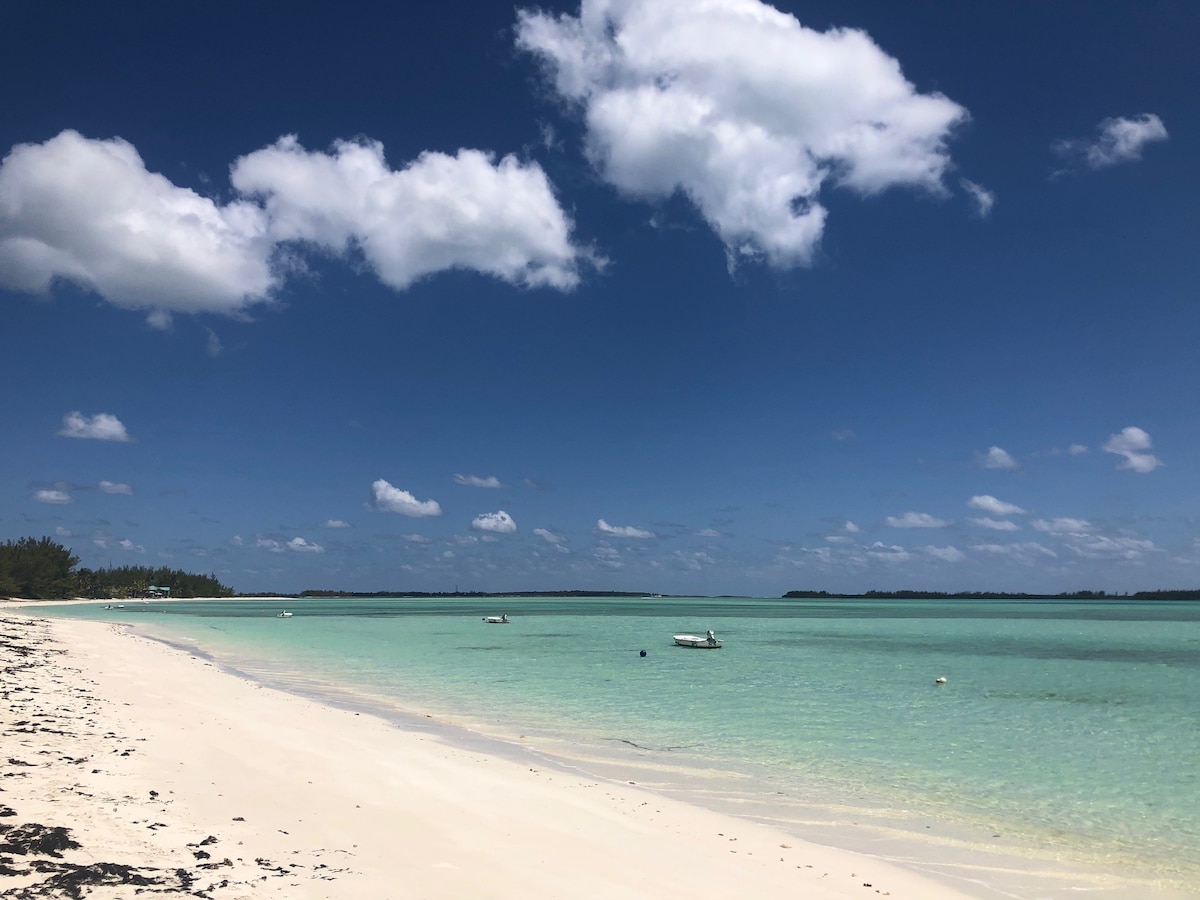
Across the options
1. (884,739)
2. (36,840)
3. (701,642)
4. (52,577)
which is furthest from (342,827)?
(52,577)

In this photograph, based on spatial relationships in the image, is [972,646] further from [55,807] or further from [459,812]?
[55,807]

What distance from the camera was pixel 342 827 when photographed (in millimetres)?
8977

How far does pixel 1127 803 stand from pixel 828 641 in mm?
47921

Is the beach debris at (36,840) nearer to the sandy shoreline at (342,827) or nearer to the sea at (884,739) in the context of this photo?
the sandy shoreline at (342,827)

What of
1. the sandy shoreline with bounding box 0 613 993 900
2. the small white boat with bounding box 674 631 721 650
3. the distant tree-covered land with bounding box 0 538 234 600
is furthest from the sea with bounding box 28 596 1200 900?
the distant tree-covered land with bounding box 0 538 234 600

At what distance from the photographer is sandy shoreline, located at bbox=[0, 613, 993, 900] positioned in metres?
7.10

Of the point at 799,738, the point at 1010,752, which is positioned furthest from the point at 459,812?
the point at 1010,752

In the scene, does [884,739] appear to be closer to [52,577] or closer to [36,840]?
[36,840]

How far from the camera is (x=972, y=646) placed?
54938mm

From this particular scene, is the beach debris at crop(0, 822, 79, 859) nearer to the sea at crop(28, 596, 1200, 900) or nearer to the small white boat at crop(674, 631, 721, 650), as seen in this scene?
the sea at crop(28, 596, 1200, 900)

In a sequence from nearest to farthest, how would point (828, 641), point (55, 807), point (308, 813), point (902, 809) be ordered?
point (55, 807), point (308, 813), point (902, 809), point (828, 641)

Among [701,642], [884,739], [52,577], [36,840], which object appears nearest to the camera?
[36,840]

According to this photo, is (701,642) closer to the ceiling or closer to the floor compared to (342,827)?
closer to the floor

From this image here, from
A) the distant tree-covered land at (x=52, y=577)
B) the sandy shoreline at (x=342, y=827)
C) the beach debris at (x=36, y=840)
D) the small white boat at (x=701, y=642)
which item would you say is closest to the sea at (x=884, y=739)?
the sandy shoreline at (x=342, y=827)
